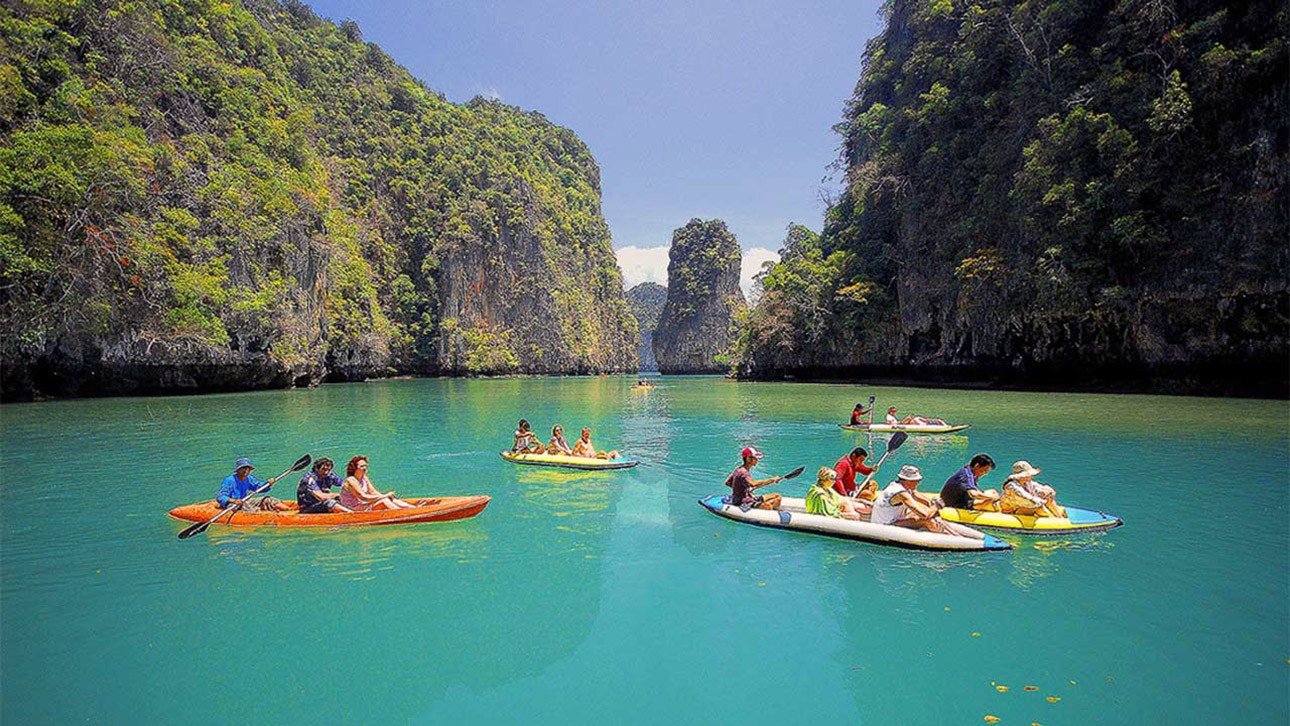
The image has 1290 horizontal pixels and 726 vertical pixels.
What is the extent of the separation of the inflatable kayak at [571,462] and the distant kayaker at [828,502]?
4.74m

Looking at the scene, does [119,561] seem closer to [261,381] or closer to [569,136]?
[261,381]

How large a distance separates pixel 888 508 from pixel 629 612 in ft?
11.9

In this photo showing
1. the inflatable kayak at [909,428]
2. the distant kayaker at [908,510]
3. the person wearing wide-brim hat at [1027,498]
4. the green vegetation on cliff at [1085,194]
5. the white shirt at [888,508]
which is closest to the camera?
the distant kayaker at [908,510]

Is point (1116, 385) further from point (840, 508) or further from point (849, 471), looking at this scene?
point (840, 508)

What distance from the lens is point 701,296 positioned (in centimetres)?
10981

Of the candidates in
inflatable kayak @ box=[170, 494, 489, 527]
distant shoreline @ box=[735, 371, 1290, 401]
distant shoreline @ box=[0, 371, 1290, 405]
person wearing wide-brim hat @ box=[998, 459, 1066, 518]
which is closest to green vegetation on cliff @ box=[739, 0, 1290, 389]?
distant shoreline @ box=[735, 371, 1290, 401]

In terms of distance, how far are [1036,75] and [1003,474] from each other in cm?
2633

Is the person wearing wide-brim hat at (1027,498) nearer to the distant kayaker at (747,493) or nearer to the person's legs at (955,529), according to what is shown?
the person's legs at (955,529)

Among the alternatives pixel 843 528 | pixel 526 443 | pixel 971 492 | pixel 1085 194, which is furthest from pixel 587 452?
pixel 1085 194

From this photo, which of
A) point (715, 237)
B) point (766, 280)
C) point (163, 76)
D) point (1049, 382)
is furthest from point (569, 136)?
point (1049, 382)

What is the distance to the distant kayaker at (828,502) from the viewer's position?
7805 millimetres

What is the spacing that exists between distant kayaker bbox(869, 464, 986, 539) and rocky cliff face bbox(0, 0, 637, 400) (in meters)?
27.5

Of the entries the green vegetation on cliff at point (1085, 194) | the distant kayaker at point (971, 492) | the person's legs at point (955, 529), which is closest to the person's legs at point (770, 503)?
the person's legs at point (955, 529)

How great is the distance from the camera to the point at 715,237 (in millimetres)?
111625
